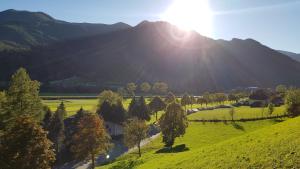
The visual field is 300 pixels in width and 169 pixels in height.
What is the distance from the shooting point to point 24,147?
164 ft

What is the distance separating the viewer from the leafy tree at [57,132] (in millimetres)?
101688

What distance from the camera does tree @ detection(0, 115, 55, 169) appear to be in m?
49.2

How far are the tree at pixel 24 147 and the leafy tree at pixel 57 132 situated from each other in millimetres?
50969

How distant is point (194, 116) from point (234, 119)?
87.0 feet

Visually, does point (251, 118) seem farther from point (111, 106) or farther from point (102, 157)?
point (102, 157)

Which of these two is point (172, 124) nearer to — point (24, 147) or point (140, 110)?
point (24, 147)

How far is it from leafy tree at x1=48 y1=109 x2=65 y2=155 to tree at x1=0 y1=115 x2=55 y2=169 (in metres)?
51.0

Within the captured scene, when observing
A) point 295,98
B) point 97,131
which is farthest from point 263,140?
point 295,98

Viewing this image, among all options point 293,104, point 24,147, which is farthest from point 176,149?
point 293,104

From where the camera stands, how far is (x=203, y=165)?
3978 centimetres

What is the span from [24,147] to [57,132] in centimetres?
5316

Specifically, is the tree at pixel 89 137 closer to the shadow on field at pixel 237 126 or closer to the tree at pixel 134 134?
the tree at pixel 134 134

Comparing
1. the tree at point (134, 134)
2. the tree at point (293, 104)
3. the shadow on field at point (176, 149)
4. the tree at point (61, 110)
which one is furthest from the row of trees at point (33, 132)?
the tree at point (293, 104)

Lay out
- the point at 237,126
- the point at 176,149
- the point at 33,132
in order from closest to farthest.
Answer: the point at 33,132
the point at 176,149
the point at 237,126
